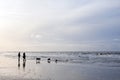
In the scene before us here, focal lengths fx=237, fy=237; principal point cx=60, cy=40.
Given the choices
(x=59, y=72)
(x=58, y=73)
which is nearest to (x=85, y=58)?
(x=59, y=72)

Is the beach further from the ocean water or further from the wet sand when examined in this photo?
the ocean water

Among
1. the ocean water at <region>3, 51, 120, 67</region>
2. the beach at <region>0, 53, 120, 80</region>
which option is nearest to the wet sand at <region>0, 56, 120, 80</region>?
the beach at <region>0, 53, 120, 80</region>

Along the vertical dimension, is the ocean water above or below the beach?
above

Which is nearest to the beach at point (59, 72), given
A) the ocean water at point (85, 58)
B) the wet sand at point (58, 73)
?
the wet sand at point (58, 73)

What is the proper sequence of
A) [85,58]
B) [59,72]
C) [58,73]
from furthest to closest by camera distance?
1. [85,58]
2. [59,72]
3. [58,73]

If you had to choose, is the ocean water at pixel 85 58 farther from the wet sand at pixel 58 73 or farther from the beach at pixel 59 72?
the wet sand at pixel 58 73

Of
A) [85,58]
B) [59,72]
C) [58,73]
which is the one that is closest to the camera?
[58,73]

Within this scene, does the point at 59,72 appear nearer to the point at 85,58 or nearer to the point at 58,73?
→ the point at 58,73

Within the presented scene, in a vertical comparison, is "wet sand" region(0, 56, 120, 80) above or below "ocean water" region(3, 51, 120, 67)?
below

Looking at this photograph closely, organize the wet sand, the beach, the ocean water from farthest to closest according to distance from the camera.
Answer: the ocean water → the beach → the wet sand

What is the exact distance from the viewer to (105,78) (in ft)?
87.5

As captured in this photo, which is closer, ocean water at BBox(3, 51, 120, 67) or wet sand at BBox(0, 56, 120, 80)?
wet sand at BBox(0, 56, 120, 80)

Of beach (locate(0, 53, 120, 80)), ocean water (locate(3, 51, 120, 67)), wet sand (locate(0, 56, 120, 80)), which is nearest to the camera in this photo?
wet sand (locate(0, 56, 120, 80))

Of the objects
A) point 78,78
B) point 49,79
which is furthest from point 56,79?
point 78,78
